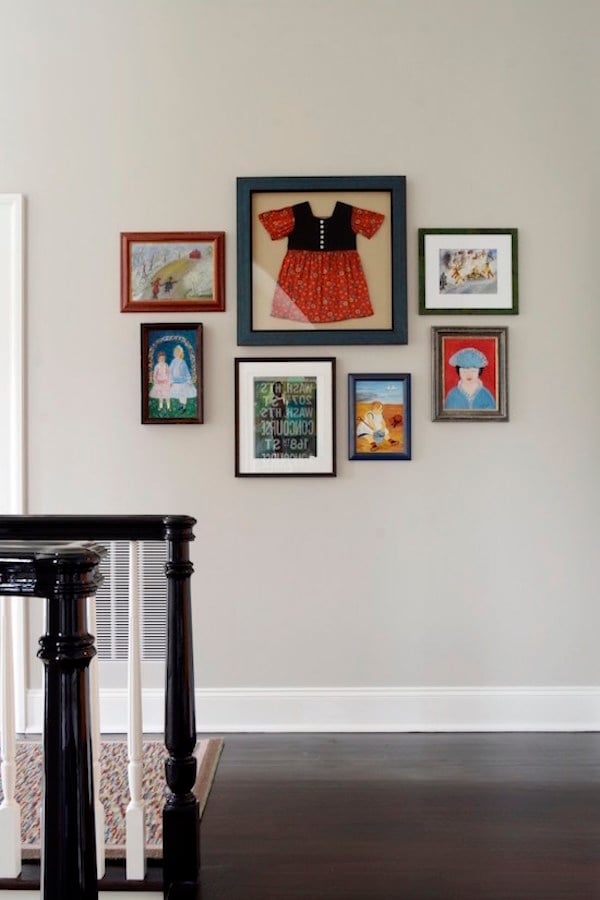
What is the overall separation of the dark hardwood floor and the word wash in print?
112 centimetres

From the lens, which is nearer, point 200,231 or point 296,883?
point 296,883

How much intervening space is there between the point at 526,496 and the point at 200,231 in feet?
5.55

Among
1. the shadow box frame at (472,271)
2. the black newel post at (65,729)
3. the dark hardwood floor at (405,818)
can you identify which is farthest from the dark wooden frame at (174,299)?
the black newel post at (65,729)

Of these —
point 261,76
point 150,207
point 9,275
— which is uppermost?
point 261,76

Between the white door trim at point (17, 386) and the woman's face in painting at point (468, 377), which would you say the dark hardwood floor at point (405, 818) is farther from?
the woman's face in painting at point (468, 377)

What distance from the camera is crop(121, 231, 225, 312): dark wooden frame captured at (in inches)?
112

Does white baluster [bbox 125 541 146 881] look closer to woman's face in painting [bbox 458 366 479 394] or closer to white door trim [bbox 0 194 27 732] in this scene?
white door trim [bbox 0 194 27 732]

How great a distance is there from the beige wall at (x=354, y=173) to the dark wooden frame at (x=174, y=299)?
42mm

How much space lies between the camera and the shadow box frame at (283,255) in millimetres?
2816

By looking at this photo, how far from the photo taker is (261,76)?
283 cm

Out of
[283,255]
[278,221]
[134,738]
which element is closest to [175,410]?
[283,255]

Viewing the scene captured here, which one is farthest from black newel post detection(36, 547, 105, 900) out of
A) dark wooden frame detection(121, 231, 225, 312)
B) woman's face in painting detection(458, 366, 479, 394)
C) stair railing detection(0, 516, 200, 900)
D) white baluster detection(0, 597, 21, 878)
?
woman's face in painting detection(458, 366, 479, 394)

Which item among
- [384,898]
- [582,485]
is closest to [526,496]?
[582,485]

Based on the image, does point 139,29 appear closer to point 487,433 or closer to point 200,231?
point 200,231
